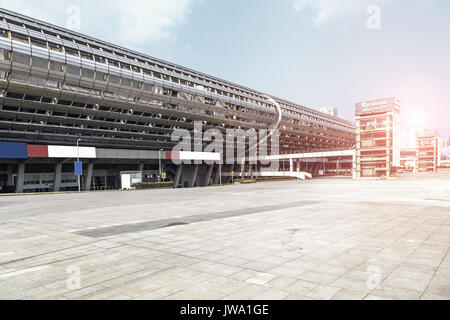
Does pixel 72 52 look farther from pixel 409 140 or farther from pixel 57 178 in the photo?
pixel 409 140

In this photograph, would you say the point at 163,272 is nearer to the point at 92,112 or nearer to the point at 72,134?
the point at 92,112

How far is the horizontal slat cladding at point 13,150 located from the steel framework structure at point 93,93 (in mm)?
3611

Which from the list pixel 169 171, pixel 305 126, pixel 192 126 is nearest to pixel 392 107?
pixel 305 126

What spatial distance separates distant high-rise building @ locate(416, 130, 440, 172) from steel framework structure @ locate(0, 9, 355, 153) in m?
136

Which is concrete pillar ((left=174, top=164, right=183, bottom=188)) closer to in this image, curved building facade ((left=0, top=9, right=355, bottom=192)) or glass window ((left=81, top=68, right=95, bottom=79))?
curved building facade ((left=0, top=9, right=355, bottom=192))

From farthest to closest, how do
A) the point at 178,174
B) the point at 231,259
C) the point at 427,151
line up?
the point at 427,151
the point at 178,174
the point at 231,259

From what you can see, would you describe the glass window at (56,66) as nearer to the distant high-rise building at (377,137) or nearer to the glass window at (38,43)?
the glass window at (38,43)

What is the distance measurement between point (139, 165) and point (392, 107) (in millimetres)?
67314

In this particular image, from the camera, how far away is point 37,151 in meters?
45.7

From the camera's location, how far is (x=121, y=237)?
39.1 feet

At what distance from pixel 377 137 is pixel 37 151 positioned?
80.0 m

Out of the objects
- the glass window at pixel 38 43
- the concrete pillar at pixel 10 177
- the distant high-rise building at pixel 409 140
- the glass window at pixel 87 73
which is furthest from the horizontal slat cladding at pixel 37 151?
the distant high-rise building at pixel 409 140

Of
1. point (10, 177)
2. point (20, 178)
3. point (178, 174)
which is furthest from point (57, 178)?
point (178, 174)

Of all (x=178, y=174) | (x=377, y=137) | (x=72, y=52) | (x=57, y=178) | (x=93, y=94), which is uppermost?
(x=72, y=52)
